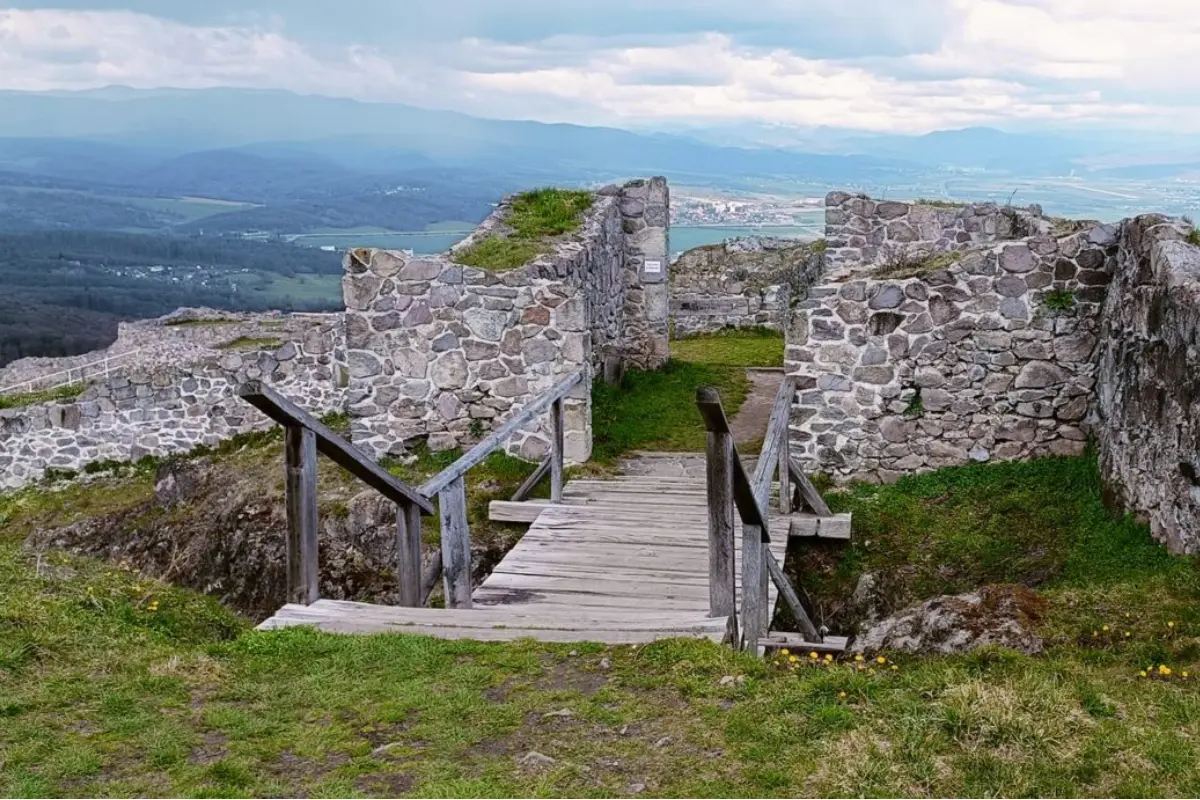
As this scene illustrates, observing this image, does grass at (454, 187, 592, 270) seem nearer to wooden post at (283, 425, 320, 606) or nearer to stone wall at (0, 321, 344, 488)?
stone wall at (0, 321, 344, 488)

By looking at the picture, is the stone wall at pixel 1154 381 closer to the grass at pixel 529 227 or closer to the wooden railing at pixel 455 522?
the wooden railing at pixel 455 522

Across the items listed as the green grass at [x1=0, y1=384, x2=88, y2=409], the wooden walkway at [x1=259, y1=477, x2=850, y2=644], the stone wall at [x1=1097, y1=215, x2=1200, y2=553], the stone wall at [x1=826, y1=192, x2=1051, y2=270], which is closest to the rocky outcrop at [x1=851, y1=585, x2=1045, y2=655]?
the wooden walkway at [x1=259, y1=477, x2=850, y2=644]

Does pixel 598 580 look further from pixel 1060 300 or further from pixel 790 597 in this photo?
pixel 1060 300

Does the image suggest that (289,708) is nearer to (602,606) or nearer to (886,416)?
(602,606)

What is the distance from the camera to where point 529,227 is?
12766mm

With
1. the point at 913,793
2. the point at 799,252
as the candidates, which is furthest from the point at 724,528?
the point at 799,252

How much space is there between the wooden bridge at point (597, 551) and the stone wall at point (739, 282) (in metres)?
9.92

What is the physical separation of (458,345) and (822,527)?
4013 mm

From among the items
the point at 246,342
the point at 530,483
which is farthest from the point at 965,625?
the point at 246,342

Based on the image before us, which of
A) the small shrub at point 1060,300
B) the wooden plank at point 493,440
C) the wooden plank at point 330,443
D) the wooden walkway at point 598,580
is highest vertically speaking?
the small shrub at point 1060,300

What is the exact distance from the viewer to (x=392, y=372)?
37.7ft

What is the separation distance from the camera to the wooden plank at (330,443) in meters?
5.50

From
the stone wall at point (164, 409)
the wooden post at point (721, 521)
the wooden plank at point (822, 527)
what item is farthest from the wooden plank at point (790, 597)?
the stone wall at point (164, 409)

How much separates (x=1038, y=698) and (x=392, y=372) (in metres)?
8.05
